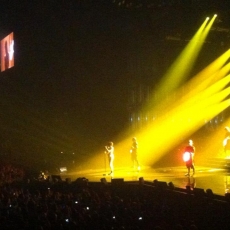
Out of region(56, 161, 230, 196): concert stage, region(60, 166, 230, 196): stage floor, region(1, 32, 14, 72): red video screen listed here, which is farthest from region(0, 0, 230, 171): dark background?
region(60, 166, 230, 196): stage floor

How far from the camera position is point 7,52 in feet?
78.6

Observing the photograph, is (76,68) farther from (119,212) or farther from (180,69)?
(119,212)

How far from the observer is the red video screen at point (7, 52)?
23170 mm

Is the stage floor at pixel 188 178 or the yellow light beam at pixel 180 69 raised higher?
the yellow light beam at pixel 180 69

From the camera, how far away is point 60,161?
21328 mm

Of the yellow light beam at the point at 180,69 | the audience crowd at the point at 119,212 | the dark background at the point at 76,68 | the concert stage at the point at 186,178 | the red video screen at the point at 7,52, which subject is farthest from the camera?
the yellow light beam at the point at 180,69

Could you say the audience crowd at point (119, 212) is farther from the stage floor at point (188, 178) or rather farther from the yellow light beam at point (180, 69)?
the yellow light beam at point (180, 69)

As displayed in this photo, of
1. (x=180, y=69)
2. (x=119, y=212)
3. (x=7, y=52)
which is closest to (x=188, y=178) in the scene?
(x=119, y=212)

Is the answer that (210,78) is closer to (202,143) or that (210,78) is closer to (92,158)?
(202,143)

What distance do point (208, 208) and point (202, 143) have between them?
49.1ft

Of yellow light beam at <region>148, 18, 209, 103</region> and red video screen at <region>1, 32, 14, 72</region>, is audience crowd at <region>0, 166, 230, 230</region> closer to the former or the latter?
yellow light beam at <region>148, 18, 209, 103</region>

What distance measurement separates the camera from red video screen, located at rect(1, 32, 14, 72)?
2317 cm

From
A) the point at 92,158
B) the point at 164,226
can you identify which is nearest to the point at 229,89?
the point at 92,158

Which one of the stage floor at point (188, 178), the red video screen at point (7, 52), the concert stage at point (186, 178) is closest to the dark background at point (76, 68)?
the red video screen at point (7, 52)
